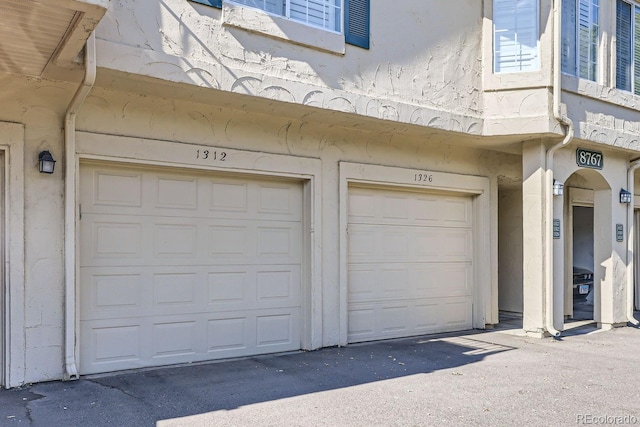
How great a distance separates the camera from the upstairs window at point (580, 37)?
8.87m

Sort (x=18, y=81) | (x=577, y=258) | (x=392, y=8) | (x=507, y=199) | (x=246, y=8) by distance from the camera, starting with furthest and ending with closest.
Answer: (x=577, y=258) → (x=507, y=199) → (x=392, y=8) → (x=246, y=8) → (x=18, y=81)

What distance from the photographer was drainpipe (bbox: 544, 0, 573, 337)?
325 inches

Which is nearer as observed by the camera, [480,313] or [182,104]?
[182,104]

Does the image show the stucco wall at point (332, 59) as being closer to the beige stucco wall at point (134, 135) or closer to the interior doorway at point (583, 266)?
the beige stucco wall at point (134, 135)

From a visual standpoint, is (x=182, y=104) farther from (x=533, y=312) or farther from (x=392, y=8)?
(x=533, y=312)

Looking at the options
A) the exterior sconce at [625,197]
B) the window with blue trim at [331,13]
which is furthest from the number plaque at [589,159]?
the window with blue trim at [331,13]

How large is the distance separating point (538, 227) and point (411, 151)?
7.26 ft

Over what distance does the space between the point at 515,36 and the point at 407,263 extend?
3766mm

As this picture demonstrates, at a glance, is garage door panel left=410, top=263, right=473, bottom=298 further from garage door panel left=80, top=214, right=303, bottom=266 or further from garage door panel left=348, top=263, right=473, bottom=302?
garage door panel left=80, top=214, right=303, bottom=266

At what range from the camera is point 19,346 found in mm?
5496

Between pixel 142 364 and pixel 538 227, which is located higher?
pixel 538 227

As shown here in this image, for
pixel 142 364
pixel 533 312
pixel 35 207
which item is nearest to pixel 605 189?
pixel 533 312

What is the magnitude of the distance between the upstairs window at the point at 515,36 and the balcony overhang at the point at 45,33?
6.02 meters

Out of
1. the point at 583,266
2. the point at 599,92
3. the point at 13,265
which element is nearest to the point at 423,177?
the point at 599,92
